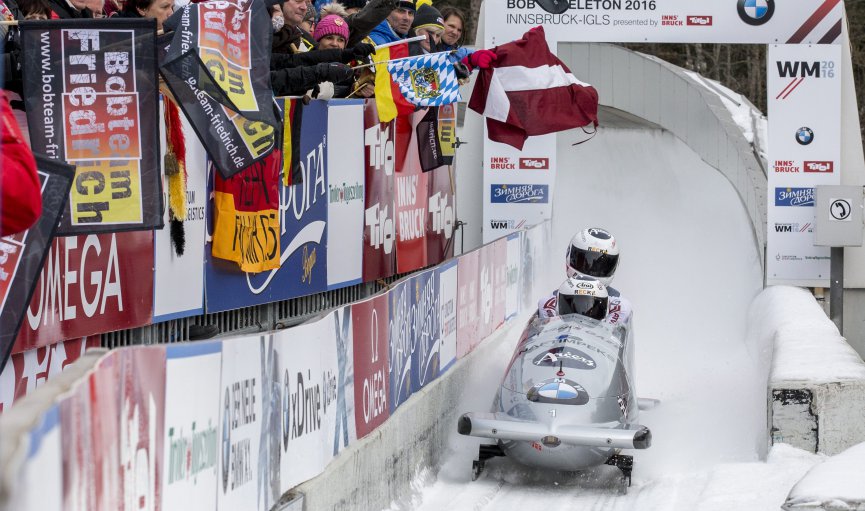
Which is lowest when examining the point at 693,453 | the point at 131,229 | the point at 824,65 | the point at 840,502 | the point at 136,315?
the point at 693,453

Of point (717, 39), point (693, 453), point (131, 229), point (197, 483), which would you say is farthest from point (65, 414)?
point (717, 39)

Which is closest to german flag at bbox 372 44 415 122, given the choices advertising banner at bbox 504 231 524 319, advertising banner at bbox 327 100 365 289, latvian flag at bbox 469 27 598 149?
advertising banner at bbox 327 100 365 289

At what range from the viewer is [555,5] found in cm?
1430

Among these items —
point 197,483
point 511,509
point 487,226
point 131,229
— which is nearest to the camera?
point 197,483

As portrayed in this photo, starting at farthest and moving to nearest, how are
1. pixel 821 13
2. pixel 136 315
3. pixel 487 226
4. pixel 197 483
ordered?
pixel 487 226 < pixel 821 13 < pixel 136 315 < pixel 197 483

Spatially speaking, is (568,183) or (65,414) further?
(568,183)

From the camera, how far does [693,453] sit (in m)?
8.43

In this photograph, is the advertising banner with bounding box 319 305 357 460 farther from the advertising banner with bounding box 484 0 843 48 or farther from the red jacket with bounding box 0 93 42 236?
the advertising banner with bounding box 484 0 843 48

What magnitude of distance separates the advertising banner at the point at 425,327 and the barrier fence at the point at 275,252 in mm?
638

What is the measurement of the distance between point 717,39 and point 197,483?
11251 mm

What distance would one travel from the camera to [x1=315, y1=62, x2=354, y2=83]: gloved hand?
299 inches

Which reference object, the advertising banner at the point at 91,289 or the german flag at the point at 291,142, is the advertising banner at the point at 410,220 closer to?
the german flag at the point at 291,142

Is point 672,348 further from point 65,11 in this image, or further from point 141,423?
point 141,423

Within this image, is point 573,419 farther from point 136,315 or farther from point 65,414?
point 65,414
